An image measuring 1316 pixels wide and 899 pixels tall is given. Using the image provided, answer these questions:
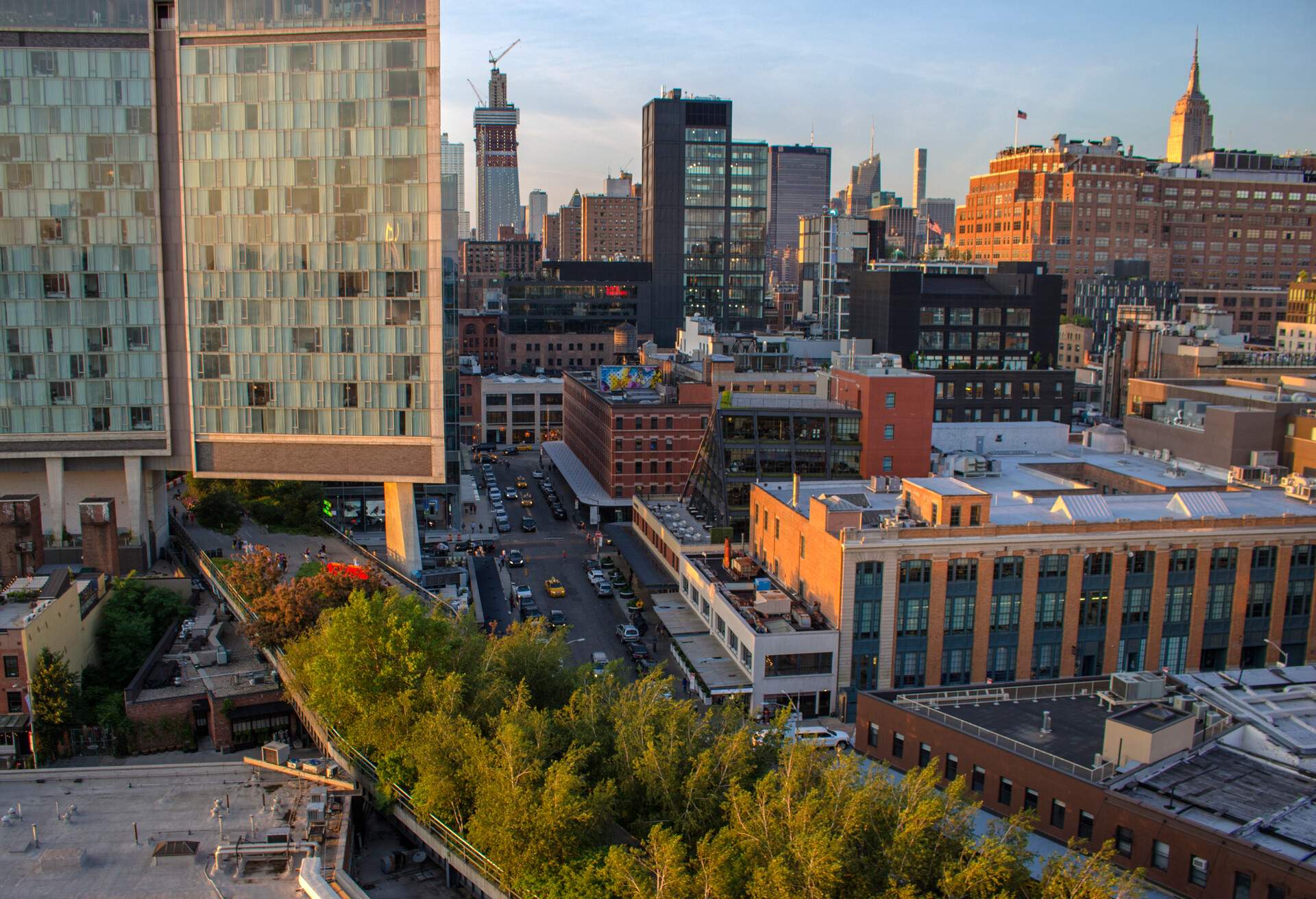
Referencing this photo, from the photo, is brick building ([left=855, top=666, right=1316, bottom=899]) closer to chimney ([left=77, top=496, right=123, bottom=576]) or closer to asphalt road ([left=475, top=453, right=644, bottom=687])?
asphalt road ([left=475, top=453, right=644, bottom=687])

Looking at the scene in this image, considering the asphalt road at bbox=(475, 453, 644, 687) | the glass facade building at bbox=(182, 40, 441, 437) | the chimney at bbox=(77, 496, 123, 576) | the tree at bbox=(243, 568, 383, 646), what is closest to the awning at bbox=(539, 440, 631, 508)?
the asphalt road at bbox=(475, 453, 644, 687)

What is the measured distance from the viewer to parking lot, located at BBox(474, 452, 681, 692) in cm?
7781

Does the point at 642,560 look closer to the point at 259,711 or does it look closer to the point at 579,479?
the point at 579,479

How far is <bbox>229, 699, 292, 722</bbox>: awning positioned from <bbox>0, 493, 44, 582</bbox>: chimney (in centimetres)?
2212

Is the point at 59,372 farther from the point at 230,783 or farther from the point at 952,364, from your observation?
the point at 952,364

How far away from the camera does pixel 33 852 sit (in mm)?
42125

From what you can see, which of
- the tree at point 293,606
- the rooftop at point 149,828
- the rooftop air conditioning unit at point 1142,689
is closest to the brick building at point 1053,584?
the rooftop air conditioning unit at point 1142,689

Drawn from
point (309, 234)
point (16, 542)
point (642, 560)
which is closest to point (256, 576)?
point (16, 542)

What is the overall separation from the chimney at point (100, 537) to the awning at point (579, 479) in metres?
49.8

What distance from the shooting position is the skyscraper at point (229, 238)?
224ft

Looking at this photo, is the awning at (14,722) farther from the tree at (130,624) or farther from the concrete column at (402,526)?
the concrete column at (402,526)

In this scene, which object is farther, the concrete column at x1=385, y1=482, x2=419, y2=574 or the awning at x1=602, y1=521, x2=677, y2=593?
the awning at x1=602, y1=521, x2=677, y2=593

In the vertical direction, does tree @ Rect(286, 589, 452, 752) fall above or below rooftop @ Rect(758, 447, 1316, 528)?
below

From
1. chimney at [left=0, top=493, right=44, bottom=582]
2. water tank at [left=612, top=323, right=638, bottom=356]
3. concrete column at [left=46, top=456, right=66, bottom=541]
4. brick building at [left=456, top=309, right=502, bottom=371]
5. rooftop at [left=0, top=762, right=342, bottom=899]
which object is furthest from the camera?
brick building at [left=456, top=309, right=502, bottom=371]
